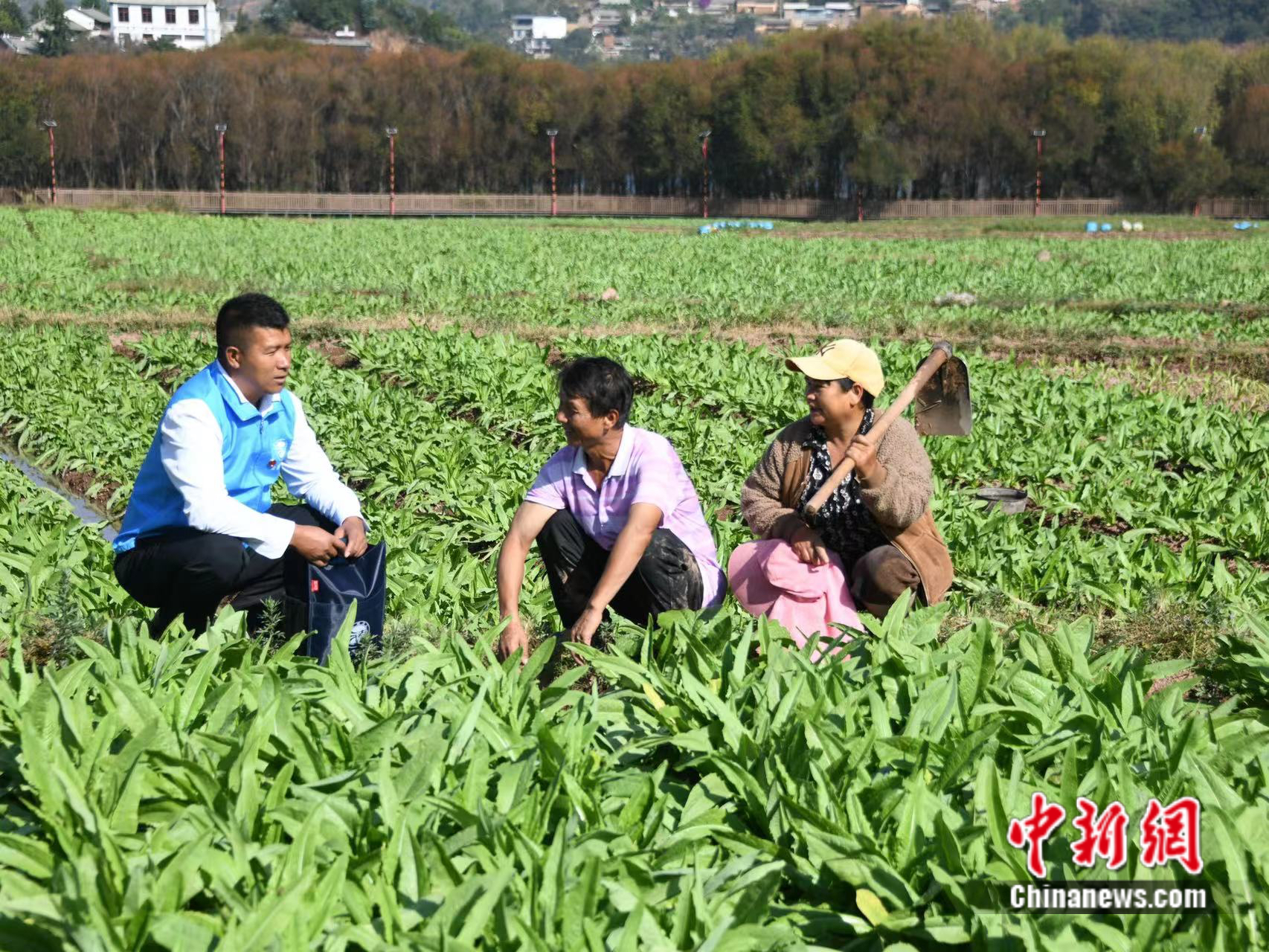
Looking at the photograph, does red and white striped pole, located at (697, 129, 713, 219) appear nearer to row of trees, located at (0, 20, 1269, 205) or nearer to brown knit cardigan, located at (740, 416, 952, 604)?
row of trees, located at (0, 20, 1269, 205)

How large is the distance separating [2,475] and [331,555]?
174 inches

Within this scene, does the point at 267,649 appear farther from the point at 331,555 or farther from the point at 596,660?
the point at 596,660

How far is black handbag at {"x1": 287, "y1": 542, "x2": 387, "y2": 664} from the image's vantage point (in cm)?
480

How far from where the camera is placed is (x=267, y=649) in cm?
446

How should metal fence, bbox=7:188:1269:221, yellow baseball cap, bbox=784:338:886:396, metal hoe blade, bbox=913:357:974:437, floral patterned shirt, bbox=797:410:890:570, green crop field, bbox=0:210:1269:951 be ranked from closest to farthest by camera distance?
green crop field, bbox=0:210:1269:951, yellow baseball cap, bbox=784:338:886:396, floral patterned shirt, bbox=797:410:890:570, metal hoe blade, bbox=913:357:974:437, metal fence, bbox=7:188:1269:221

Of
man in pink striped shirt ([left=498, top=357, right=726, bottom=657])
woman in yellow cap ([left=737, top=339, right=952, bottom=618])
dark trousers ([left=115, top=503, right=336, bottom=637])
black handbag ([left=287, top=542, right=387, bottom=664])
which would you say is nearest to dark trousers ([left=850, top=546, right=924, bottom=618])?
woman in yellow cap ([left=737, top=339, right=952, bottom=618])

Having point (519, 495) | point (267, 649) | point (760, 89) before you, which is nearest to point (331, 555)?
point (267, 649)

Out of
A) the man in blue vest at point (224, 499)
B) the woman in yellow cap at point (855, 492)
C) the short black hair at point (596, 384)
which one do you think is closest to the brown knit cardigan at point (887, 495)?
the woman in yellow cap at point (855, 492)

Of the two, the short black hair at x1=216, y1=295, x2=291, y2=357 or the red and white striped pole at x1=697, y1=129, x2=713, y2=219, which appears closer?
the short black hair at x1=216, y1=295, x2=291, y2=357

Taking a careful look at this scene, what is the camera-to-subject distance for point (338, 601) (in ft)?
15.9

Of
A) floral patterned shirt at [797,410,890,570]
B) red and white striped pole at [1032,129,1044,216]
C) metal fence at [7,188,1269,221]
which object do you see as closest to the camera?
floral patterned shirt at [797,410,890,570]

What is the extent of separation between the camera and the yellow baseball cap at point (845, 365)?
5.03m

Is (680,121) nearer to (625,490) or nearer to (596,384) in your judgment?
(625,490)

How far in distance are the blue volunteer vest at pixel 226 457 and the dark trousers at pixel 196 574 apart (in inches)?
2.8
